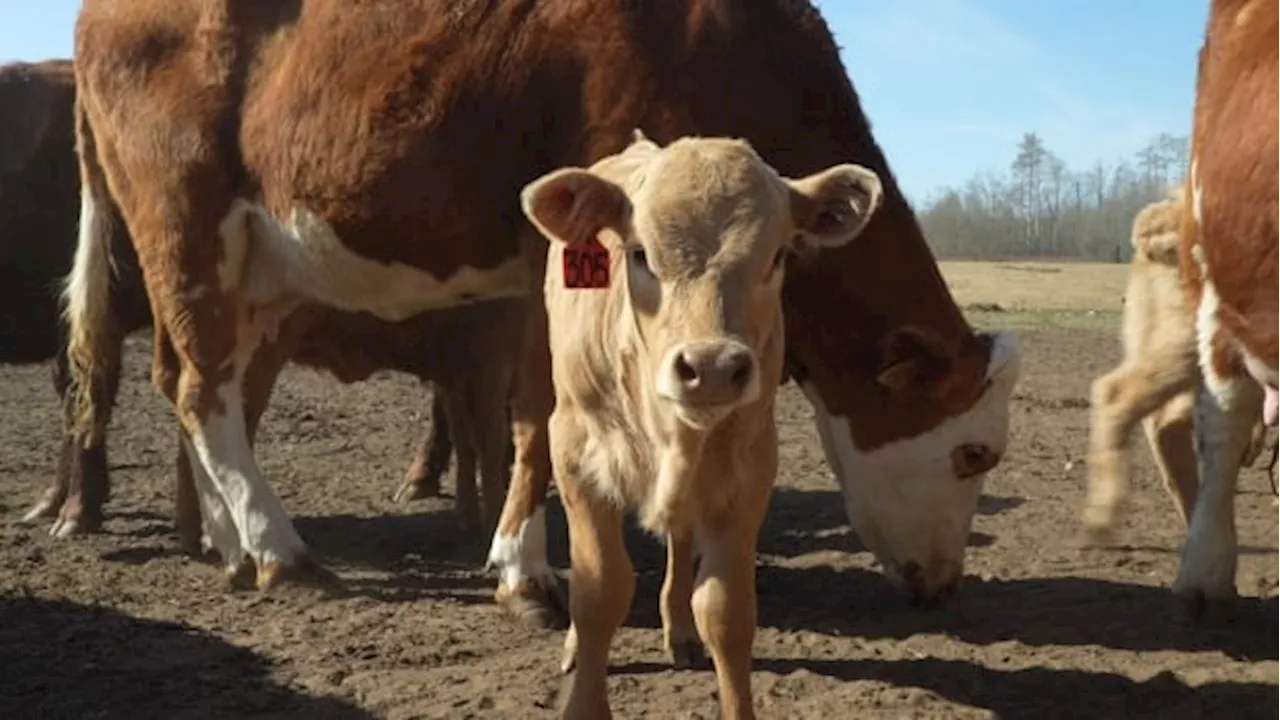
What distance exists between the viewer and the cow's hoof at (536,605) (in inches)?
244

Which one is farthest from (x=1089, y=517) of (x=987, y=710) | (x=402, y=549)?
(x=402, y=549)

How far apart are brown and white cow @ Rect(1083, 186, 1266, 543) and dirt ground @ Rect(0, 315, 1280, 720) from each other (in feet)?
1.15

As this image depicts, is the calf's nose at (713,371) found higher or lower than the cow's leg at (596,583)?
higher

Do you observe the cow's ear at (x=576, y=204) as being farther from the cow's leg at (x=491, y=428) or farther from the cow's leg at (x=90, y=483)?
the cow's leg at (x=90, y=483)

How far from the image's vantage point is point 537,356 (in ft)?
20.4

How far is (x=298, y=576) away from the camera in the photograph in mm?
6961

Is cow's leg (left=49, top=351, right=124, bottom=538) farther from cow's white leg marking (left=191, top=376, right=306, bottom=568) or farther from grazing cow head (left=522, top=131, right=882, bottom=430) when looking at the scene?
grazing cow head (left=522, top=131, right=882, bottom=430)

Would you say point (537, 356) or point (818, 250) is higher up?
point (818, 250)

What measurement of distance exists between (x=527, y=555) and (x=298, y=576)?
121cm

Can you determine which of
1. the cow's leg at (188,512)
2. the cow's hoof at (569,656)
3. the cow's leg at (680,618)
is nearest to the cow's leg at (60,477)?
the cow's leg at (188,512)

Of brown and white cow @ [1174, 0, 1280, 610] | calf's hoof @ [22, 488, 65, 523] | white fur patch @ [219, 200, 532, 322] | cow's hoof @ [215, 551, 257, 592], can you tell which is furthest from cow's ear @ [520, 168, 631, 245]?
calf's hoof @ [22, 488, 65, 523]

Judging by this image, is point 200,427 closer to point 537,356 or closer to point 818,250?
point 537,356

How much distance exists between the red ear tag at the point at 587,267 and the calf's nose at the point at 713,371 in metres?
0.78

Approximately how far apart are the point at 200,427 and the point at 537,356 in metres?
1.87
